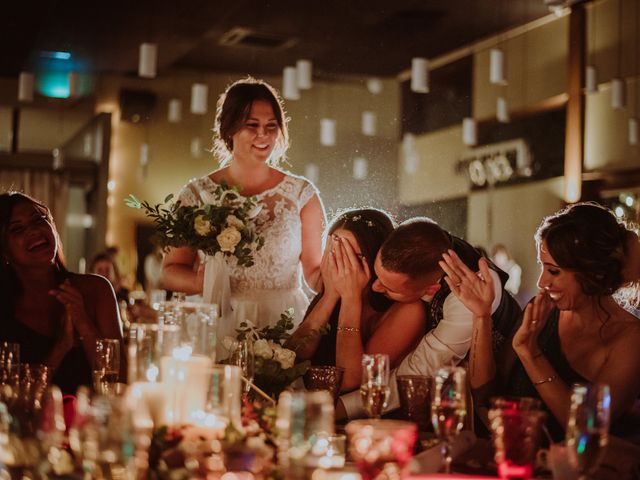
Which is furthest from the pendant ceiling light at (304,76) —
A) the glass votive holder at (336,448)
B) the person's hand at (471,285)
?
the glass votive holder at (336,448)

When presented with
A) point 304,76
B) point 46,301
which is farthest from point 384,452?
point 304,76

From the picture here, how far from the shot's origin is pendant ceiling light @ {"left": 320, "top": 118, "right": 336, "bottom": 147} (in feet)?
14.2

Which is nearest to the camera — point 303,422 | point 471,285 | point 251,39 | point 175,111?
point 303,422

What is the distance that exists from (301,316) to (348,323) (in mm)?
781

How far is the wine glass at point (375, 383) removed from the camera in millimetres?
1961

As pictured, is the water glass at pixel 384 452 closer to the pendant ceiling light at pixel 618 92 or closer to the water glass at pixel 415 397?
the water glass at pixel 415 397

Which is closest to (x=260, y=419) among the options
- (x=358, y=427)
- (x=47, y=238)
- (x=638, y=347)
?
(x=358, y=427)

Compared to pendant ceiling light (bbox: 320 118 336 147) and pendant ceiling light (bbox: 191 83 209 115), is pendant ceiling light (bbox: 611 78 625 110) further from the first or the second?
pendant ceiling light (bbox: 191 83 209 115)

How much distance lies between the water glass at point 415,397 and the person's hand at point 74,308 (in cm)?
141

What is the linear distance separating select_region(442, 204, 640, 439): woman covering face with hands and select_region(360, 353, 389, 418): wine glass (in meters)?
0.59

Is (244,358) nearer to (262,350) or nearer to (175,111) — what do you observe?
(262,350)

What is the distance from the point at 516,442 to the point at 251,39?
6.86 m

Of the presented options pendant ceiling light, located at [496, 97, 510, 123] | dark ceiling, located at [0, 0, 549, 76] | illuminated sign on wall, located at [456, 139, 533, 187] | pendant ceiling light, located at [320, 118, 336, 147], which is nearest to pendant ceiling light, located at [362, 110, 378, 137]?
pendant ceiling light, located at [320, 118, 336, 147]

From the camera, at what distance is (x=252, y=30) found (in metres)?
7.79
